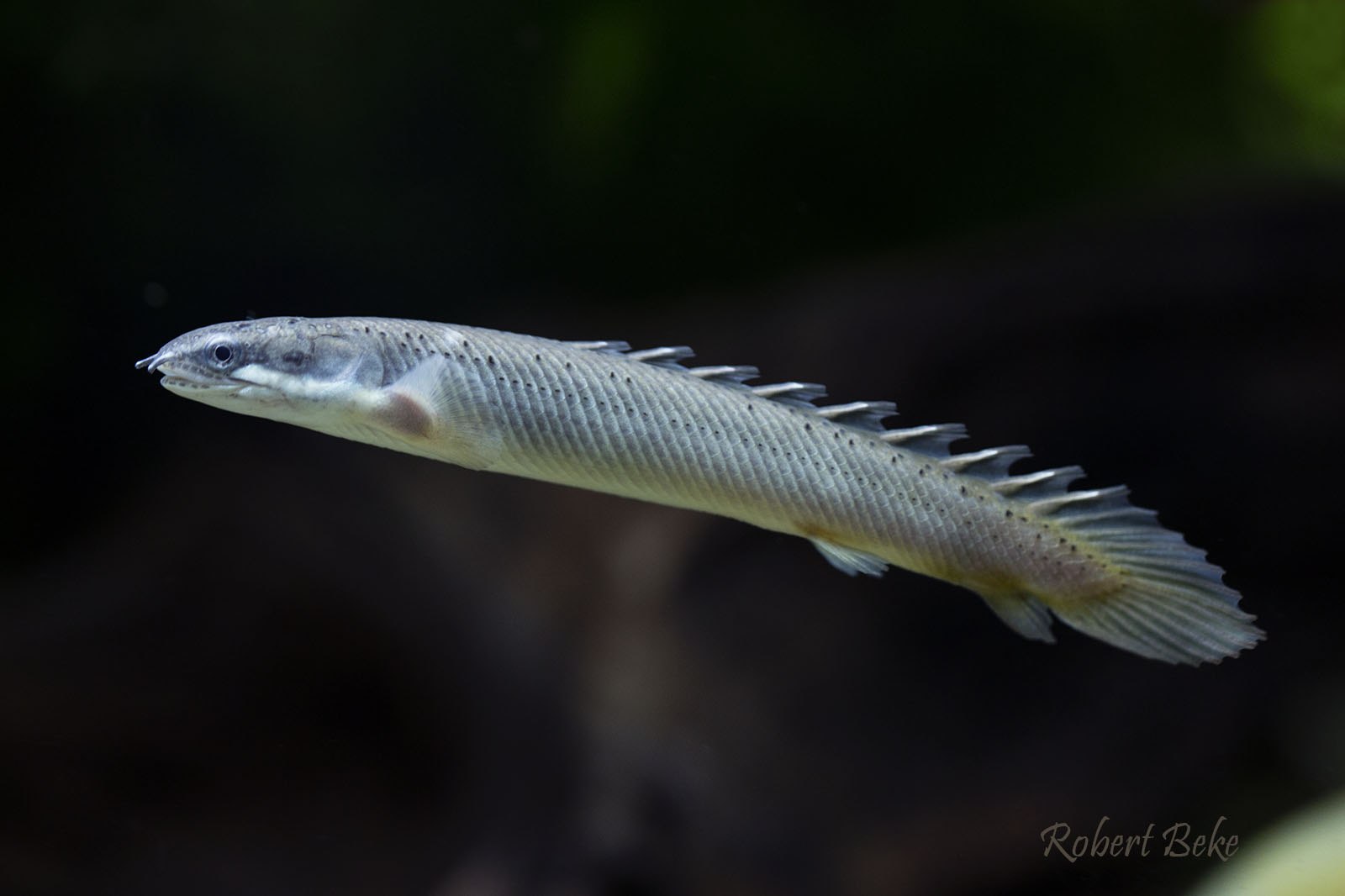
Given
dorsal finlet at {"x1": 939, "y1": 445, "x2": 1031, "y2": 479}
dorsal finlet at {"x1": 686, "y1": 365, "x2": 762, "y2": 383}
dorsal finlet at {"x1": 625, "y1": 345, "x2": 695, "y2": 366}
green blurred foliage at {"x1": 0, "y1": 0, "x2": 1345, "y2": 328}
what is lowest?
dorsal finlet at {"x1": 939, "y1": 445, "x2": 1031, "y2": 479}

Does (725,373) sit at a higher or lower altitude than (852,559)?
higher

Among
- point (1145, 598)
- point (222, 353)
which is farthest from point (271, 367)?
point (1145, 598)

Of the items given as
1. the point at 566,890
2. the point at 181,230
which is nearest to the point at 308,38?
the point at 181,230

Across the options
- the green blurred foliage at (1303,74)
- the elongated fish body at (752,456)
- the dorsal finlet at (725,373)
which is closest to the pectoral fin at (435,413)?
the elongated fish body at (752,456)

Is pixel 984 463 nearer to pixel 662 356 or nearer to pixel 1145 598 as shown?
pixel 1145 598

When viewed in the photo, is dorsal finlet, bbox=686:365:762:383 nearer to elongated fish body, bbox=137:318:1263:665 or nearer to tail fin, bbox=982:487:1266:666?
elongated fish body, bbox=137:318:1263:665

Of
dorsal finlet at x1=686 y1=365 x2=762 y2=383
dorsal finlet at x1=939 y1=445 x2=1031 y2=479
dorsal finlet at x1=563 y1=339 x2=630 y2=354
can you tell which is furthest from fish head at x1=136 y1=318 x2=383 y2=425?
dorsal finlet at x1=939 y1=445 x2=1031 y2=479
